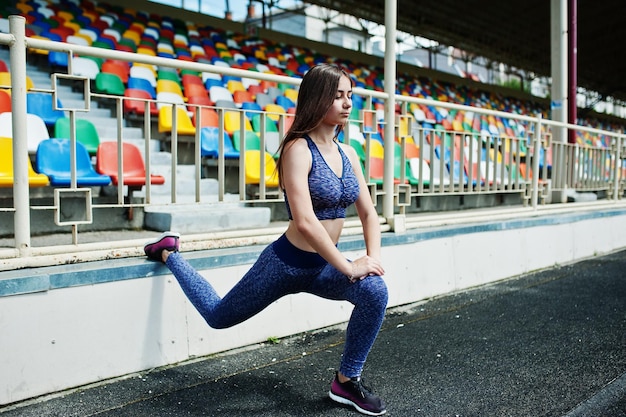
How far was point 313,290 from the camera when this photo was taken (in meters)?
2.54

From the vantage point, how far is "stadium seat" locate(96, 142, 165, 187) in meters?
4.23

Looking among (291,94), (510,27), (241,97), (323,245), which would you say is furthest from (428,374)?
(510,27)

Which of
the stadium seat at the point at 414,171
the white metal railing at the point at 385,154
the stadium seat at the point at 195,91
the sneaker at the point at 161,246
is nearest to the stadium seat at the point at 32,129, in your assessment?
the white metal railing at the point at 385,154

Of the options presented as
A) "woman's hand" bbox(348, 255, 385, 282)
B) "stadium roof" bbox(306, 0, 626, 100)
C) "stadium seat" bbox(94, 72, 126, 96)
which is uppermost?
"stadium roof" bbox(306, 0, 626, 100)

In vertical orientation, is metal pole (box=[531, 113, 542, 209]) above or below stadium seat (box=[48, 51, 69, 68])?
below

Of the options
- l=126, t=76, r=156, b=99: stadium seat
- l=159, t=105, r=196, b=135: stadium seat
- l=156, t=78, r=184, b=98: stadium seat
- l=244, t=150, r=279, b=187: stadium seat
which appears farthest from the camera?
l=156, t=78, r=184, b=98: stadium seat

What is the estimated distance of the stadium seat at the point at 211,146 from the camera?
5500 mm

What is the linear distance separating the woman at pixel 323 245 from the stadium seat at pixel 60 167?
1.96 m

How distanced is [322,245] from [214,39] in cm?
1090

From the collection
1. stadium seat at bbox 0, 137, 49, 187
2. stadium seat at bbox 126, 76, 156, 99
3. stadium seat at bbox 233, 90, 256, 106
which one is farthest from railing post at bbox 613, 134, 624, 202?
stadium seat at bbox 0, 137, 49, 187

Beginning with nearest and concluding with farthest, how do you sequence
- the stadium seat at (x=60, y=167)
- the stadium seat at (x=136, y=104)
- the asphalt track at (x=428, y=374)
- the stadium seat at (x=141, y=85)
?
the asphalt track at (x=428, y=374)
the stadium seat at (x=60, y=167)
the stadium seat at (x=136, y=104)
the stadium seat at (x=141, y=85)

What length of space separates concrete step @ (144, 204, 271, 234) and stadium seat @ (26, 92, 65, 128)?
1551 millimetres

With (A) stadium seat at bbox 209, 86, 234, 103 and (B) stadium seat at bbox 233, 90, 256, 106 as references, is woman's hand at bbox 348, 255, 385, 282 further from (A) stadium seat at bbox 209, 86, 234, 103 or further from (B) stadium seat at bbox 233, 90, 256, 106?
(B) stadium seat at bbox 233, 90, 256, 106

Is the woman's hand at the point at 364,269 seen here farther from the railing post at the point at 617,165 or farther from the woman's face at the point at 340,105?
the railing post at the point at 617,165
